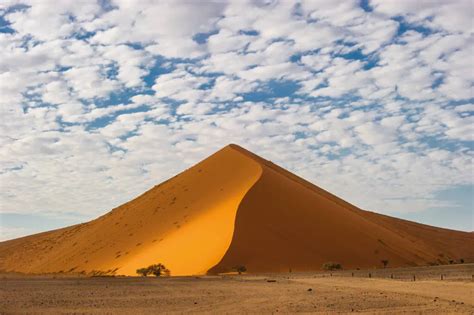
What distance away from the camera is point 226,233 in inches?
1705

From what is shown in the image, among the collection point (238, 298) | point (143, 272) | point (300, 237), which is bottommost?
point (238, 298)

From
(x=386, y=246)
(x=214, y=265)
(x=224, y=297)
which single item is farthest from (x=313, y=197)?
(x=224, y=297)

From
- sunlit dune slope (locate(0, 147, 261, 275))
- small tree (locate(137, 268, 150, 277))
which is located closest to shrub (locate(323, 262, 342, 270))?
sunlit dune slope (locate(0, 147, 261, 275))

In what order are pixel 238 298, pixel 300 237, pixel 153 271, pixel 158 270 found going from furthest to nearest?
pixel 300 237 < pixel 153 271 < pixel 158 270 < pixel 238 298

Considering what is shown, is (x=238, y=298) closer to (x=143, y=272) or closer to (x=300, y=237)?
(x=143, y=272)

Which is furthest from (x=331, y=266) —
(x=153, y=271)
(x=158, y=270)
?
(x=153, y=271)

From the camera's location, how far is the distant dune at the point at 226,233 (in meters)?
41.6

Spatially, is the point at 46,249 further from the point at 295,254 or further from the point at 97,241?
the point at 295,254

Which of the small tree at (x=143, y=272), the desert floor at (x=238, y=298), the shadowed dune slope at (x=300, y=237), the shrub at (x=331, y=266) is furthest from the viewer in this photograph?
the shadowed dune slope at (x=300, y=237)

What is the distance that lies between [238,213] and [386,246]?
1326 cm

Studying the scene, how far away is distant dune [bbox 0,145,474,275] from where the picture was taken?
4156cm

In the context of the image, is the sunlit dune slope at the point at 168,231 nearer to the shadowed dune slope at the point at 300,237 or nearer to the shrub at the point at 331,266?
the shadowed dune slope at the point at 300,237

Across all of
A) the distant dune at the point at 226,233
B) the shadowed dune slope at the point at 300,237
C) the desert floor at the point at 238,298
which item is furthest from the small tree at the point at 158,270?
the desert floor at the point at 238,298

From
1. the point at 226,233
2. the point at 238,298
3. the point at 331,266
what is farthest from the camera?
the point at 226,233
